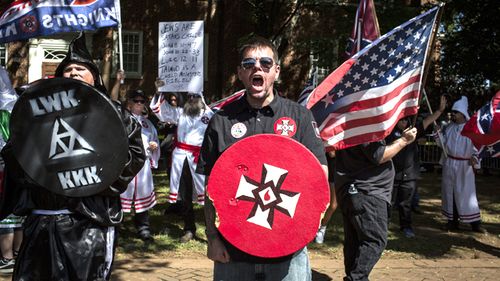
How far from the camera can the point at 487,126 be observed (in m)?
6.70

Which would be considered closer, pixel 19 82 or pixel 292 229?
pixel 292 229

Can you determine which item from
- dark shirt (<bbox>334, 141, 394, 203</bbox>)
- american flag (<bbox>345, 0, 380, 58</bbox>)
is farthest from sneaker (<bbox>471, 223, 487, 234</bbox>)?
dark shirt (<bbox>334, 141, 394, 203</bbox>)

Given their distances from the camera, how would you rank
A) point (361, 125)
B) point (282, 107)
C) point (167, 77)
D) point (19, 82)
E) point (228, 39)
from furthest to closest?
point (228, 39)
point (19, 82)
point (167, 77)
point (361, 125)
point (282, 107)

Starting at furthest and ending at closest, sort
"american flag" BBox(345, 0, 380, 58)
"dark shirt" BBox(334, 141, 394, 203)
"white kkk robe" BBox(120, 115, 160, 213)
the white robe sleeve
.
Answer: the white robe sleeve
"white kkk robe" BBox(120, 115, 160, 213)
"american flag" BBox(345, 0, 380, 58)
"dark shirt" BBox(334, 141, 394, 203)

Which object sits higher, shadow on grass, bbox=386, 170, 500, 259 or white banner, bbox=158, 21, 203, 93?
white banner, bbox=158, 21, 203, 93

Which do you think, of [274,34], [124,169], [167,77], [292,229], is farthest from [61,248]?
[274,34]

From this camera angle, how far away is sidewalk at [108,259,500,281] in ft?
20.0

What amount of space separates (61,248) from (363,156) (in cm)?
274

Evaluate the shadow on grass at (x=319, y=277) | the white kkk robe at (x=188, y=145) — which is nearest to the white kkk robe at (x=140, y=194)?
the white kkk robe at (x=188, y=145)

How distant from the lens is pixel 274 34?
22.9m

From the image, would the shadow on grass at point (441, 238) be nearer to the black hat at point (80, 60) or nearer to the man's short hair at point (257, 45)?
the man's short hair at point (257, 45)

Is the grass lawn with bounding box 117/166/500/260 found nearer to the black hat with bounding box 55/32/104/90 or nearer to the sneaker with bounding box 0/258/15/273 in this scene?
the sneaker with bounding box 0/258/15/273

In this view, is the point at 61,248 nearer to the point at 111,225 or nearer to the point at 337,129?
the point at 111,225

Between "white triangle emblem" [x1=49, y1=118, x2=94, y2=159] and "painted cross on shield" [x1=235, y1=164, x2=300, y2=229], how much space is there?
979mm
